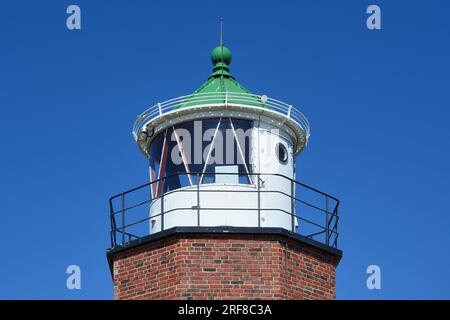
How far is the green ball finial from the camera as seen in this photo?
29500mm

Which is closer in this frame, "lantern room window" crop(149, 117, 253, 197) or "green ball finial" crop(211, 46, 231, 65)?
"lantern room window" crop(149, 117, 253, 197)

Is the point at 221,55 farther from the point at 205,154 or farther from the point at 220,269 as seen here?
the point at 220,269

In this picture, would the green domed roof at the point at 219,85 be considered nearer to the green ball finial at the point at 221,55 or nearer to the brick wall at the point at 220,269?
the green ball finial at the point at 221,55

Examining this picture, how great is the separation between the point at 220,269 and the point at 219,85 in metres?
4.30

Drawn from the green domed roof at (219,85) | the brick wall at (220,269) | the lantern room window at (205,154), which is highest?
the green domed roof at (219,85)

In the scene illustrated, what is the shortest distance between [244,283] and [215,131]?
3193 millimetres

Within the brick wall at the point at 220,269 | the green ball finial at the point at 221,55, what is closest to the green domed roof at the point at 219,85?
the green ball finial at the point at 221,55

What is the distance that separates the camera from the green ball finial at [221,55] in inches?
1161

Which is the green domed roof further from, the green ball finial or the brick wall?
the brick wall

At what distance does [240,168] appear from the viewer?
27.8m

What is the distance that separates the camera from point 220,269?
87.1 ft

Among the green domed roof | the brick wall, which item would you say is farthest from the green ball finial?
the brick wall

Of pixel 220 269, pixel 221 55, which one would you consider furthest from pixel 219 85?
pixel 220 269
